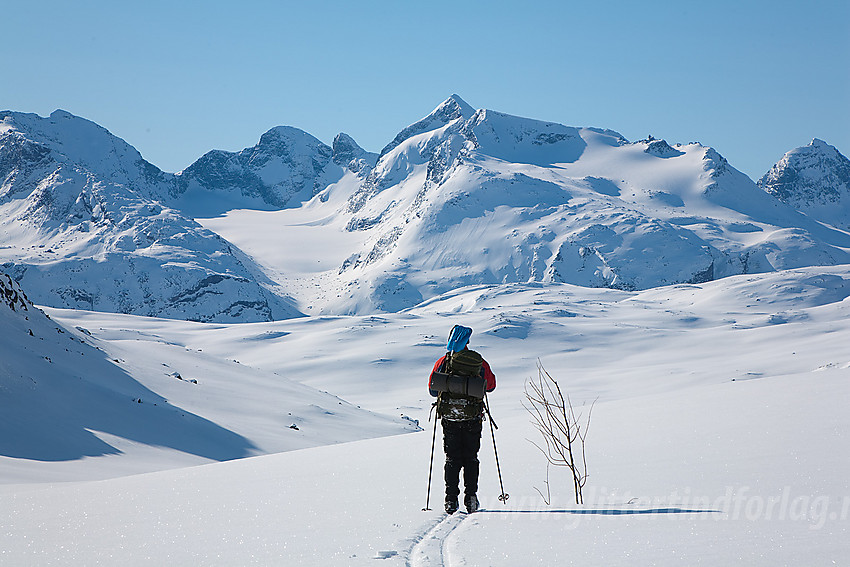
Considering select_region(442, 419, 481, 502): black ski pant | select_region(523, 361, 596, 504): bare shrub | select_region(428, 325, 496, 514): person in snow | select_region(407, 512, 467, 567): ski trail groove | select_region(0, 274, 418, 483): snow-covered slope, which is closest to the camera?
select_region(407, 512, 467, 567): ski trail groove

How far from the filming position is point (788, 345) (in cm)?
6188

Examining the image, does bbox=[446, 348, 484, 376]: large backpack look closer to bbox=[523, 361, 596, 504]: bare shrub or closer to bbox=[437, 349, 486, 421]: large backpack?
bbox=[437, 349, 486, 421]: large backpack

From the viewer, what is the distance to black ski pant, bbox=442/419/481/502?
695 centimetres

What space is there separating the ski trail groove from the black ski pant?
0.66 meters

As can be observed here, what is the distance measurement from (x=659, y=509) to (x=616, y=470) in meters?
2.00

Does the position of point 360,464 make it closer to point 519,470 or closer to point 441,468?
point 441,468

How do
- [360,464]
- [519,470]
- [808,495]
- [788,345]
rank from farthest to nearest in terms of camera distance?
[788,345] < [360,464] < [519,470] < [808,495]

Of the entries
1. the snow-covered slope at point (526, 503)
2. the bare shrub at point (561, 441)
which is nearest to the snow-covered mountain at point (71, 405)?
the snow-covered slope at point (526, 503)

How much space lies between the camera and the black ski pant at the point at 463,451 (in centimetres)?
695

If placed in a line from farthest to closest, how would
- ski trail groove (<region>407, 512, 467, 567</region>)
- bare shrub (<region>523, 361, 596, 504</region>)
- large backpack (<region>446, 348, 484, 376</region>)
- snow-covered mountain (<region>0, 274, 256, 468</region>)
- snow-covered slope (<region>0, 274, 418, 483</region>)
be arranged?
snow-covered mountain (<region>0, 274, 256, 468</region>), snow-covered slope (<region>0, 274, 418, 483</region>), large backpack (<region>446, 348, 484, 376</region>), bare shrub (<region>523, 361, 596, 504</region>), ski trail groove (<region>407, 512, 467, 567</region>)

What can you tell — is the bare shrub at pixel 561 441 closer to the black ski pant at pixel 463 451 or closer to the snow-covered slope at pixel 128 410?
A: the black ski pant at pixel 463 451

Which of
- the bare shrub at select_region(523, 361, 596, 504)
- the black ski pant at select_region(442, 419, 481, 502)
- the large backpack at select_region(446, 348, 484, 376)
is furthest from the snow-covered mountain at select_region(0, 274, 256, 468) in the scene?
the large backpack at select_region(446, 348, 484, 376)

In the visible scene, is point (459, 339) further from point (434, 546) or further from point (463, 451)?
point (434, 546)

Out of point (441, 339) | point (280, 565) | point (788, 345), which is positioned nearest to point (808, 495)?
point (280, 565)
